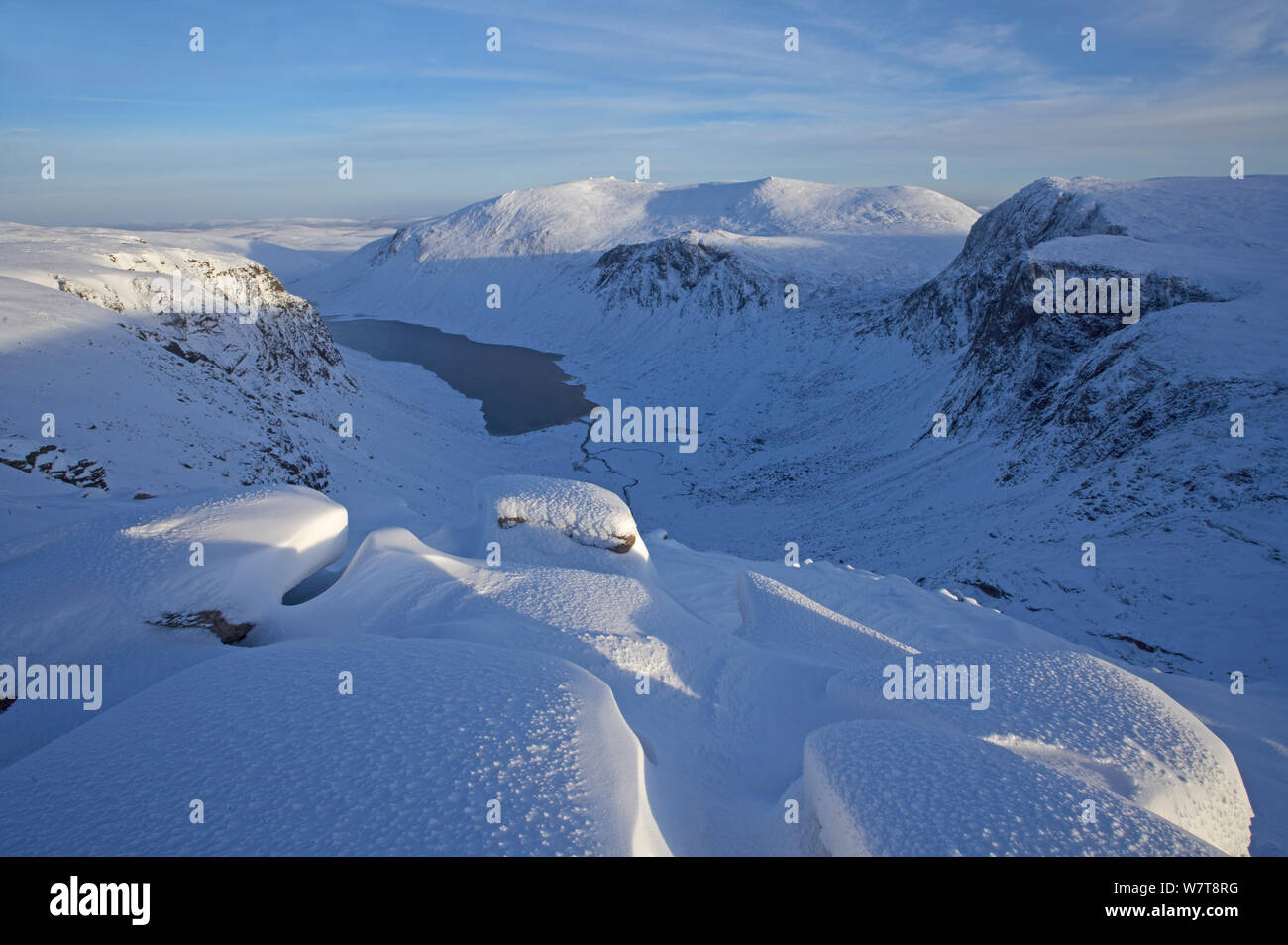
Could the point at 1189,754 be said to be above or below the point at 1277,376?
below

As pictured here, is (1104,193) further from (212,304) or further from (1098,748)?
(212,304)

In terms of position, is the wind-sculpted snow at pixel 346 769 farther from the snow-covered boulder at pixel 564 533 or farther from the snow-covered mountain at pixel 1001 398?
the snow-covered mountain at pixel 1001 398

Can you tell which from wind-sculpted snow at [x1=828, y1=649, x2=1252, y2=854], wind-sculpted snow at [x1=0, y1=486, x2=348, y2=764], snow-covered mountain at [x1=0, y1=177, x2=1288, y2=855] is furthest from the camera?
wind-sculpted snow at [x1=0, y1=486, x2=348, y2=764]

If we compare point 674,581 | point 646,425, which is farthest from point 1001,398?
point 674,581

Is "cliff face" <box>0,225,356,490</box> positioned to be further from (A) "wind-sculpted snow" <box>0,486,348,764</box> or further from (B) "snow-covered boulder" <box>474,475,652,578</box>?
(B) "snow-covered boulder" <box>474,475,652,578</box>

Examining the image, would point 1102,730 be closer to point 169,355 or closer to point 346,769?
point 346,769

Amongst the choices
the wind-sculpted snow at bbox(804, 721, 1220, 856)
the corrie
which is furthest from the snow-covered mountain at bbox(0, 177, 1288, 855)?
the corrie
